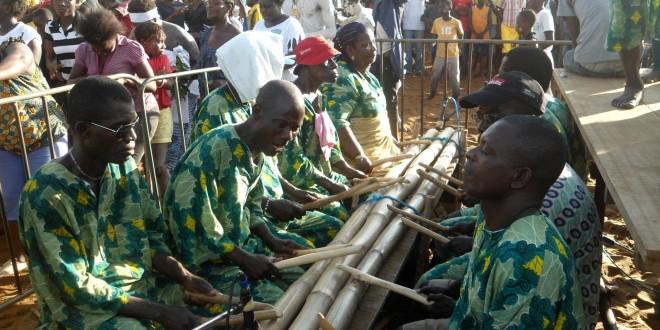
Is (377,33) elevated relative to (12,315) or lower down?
elevated

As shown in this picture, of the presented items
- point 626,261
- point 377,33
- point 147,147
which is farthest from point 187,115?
point 626,261

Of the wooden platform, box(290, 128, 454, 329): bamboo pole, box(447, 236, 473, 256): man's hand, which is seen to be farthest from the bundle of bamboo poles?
the wooden platform

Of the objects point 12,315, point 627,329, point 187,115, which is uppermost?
point 187,115

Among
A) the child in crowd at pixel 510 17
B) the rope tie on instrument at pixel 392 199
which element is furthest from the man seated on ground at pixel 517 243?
the child in crowd at pixel 510 17

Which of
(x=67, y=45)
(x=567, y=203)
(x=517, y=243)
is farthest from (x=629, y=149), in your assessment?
(x=67, y=45)

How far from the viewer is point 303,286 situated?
2938mm

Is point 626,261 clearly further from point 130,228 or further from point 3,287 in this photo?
point 3,287

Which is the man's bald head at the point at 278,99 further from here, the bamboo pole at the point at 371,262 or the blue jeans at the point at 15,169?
the blue jeans at the point at 15,169

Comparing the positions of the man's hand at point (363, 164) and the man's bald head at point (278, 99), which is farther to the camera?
the man's hand at point (363, 164)

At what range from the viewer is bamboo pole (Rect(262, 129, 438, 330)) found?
2.66 metres

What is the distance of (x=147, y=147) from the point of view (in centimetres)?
445

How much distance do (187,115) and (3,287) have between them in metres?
2.51

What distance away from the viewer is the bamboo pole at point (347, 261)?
271cm

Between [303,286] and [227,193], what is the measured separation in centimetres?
58
